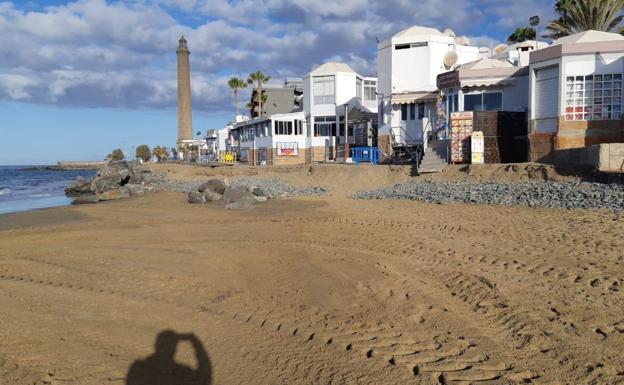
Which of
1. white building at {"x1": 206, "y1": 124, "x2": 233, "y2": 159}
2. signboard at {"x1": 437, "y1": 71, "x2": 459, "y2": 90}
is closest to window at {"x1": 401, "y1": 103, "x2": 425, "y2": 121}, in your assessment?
Answer: signboard at {"x1": 437, "y1": 71, "x2": 459, "y2": 90}

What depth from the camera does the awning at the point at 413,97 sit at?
27.9 meters

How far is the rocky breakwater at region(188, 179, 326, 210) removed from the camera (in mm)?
18109

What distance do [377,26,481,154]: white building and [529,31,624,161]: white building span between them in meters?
9.80

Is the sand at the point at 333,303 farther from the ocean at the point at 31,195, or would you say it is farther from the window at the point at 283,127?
the window at the point at 283,127

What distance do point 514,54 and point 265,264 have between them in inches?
959

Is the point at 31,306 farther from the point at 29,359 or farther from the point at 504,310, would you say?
the point at 504,310

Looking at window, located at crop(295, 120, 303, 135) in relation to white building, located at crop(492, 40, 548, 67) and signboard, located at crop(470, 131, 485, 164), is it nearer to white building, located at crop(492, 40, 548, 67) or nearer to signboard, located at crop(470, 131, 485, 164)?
white building, located at crop(492, 40, 548, 67)

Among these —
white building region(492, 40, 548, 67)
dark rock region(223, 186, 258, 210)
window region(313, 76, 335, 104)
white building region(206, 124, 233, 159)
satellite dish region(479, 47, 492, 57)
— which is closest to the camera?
dark rock region(223, 186, 258, 210)

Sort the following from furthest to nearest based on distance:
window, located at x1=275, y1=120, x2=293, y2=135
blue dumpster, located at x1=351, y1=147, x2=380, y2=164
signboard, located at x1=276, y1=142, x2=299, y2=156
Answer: window, located at x1=275, y1=120, x2=293, y2=135 < signboard, located at x1=276, y1=142, x2=299, y2=156 < blue dumpster, located at x1=351, y1=147, x2=380, y2=164

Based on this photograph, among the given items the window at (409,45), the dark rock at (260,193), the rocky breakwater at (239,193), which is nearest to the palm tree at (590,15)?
→ the window at (409,45)

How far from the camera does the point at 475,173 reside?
19781mm

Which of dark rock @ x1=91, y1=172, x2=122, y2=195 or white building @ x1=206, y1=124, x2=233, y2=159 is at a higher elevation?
white building @ x1=206, y1=124, x2=233, y2=159

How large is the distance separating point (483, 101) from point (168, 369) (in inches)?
930

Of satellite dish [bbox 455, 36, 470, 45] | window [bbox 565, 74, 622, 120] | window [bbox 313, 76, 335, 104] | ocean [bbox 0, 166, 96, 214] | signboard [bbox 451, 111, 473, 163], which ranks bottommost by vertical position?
ocean [bbox 0, 166, 96, 214]
